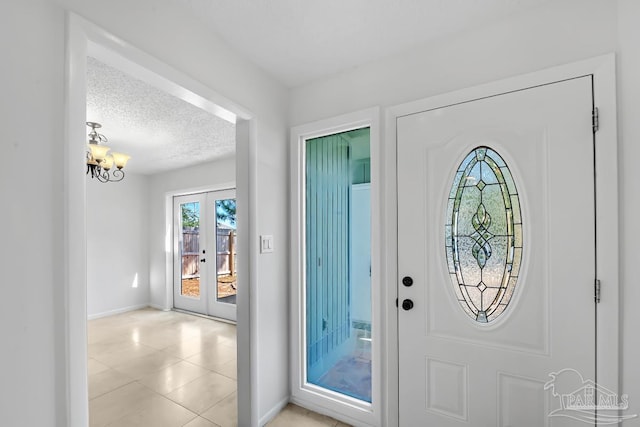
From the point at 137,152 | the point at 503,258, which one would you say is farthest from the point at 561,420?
the point at 137,152

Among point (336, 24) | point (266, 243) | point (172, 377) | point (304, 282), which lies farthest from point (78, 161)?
point (172, 377)

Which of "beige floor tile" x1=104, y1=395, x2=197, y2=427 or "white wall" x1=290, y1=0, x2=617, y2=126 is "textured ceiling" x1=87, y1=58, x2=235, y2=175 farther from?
"beige floor tile" x1=104, y1=395, x2=197, y2=427

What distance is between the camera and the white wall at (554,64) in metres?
1.26

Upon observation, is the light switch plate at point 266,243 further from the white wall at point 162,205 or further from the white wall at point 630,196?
the white wall at point 162,205

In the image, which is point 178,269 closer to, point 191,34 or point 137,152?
point 137,152

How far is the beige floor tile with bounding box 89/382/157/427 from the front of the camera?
2.13 m

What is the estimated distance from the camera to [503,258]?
1.53 m

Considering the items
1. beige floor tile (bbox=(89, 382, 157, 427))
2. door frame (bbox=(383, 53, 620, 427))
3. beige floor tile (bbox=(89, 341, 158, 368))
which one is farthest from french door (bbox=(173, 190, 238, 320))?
door frame (bbox=(383, 53, 620, 427))

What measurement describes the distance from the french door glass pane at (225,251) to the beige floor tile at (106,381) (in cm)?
191

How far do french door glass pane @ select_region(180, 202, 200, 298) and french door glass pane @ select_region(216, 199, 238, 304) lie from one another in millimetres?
468

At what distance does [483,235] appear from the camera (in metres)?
1.57

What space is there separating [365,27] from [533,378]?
1.98 meters

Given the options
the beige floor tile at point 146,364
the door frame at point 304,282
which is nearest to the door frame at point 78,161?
the door frame at point 304,282

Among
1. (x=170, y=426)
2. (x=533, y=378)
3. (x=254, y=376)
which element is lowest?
(x=170, y=426)
